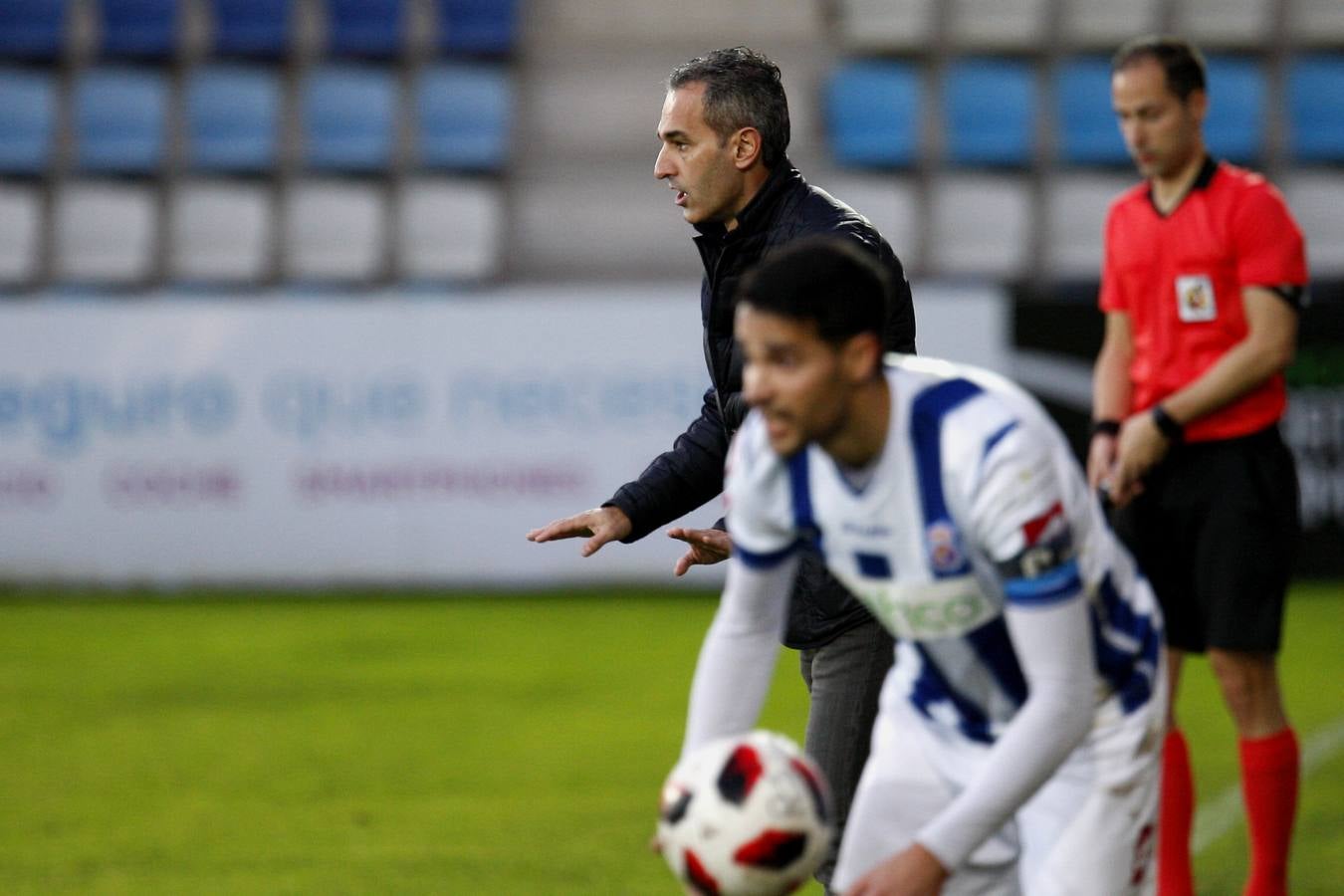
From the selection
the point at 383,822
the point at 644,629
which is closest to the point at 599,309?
the point at 644,629

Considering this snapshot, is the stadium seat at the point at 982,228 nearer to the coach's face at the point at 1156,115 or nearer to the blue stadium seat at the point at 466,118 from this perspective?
the blue stadium seat at the point at 466,118

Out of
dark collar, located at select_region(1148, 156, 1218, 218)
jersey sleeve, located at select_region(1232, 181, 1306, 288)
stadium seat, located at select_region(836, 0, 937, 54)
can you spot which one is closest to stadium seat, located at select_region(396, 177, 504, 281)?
stadium seat, located at select_region(836, 0, 937, 54)

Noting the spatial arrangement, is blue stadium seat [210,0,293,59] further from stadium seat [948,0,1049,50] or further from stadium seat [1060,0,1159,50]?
stadium seat [1060,0,1159,50]

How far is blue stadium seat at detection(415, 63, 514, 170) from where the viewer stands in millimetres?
14227

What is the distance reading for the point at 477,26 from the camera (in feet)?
47.3

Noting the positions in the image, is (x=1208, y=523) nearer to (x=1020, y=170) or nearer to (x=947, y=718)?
(x=947, y=718)

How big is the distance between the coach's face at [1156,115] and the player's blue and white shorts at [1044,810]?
180cm

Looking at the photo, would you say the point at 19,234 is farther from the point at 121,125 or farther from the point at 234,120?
the point at 234,120

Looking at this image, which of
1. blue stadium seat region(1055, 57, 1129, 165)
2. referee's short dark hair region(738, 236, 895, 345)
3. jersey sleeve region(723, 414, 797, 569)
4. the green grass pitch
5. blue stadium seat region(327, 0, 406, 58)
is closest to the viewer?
referee's short dark hair region(738, 236, 895, 345)

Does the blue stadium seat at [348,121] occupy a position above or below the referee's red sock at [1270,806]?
above

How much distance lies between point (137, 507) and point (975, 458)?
380 inches

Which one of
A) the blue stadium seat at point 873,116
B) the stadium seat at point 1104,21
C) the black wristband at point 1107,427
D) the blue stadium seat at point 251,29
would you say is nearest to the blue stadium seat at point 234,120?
the blue stadium seat at point 251,29

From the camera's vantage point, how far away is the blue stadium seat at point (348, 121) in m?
14.3

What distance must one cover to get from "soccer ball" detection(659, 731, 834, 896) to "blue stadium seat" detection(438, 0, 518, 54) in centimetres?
1223
